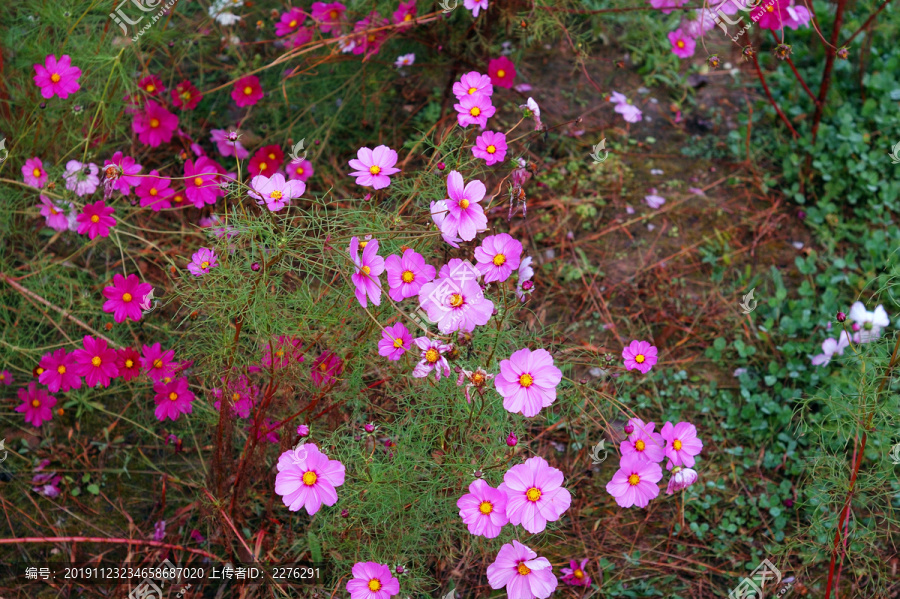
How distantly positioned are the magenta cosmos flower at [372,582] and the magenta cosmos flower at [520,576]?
20 cm

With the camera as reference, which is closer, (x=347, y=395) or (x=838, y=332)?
(x=347, y=395)

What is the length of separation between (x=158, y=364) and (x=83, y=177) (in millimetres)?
683

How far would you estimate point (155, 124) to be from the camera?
6.98 feet

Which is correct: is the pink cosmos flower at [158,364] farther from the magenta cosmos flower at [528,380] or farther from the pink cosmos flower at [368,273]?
the magenta cosmos flower at [528,380]

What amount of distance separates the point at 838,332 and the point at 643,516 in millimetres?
797

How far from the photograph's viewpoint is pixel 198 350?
167 centimetres

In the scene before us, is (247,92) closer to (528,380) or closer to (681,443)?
(528,380)

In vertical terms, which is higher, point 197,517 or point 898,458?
point 898,458

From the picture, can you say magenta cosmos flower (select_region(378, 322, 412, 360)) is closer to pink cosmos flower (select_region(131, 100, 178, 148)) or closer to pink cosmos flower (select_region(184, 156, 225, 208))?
pink cosmos flower (select_region(184, 156, 225, 208))

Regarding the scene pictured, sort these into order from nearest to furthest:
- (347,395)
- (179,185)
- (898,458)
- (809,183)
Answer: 1. (898,458)
2. (347,395)
3. (179,185)
4. (809,183)

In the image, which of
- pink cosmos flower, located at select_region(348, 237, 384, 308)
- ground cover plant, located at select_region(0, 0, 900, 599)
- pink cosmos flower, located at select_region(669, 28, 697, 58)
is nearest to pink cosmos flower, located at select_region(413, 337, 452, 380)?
ground cover plant, located at select_region(0, 0, 900, 599)

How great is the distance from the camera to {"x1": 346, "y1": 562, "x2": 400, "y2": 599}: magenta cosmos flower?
1351mm

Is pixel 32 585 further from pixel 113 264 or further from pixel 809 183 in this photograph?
pixel 809 183

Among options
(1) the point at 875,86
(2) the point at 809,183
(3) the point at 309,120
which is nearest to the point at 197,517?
(3) the point at 309,120
